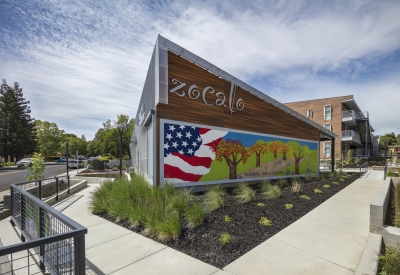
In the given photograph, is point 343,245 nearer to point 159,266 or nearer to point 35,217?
point 159,266

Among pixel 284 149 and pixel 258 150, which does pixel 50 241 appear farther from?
pixel 284 149

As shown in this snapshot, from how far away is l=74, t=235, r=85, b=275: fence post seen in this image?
2.36 meters

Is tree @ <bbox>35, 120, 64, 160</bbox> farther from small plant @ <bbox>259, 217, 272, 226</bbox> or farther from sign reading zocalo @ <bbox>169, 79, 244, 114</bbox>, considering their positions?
small plant @ <bbox>259, 217, 272, 226</bbox>

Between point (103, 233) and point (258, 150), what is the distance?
982 centimetres

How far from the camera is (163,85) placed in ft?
29.1

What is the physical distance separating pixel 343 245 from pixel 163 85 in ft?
25.8

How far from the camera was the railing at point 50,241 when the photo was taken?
2170mm

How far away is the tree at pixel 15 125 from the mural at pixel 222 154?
5523 cm

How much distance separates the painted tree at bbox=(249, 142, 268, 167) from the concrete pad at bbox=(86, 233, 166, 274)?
893 centimetres

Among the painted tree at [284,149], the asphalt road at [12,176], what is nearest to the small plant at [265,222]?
the painted tree at [284,149]

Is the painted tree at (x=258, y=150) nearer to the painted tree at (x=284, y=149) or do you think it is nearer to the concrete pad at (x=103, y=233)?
the painted tree at (x=284, y=149)

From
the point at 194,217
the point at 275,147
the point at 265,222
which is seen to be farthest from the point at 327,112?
the point at 194,217

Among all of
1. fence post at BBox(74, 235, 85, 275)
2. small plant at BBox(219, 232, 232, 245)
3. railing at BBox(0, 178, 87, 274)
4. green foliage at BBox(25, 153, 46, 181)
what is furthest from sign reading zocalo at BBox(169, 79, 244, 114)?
green foliage at BBox(25, 153, 46, 181)

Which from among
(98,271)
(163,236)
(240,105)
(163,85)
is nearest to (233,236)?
(163,236)
